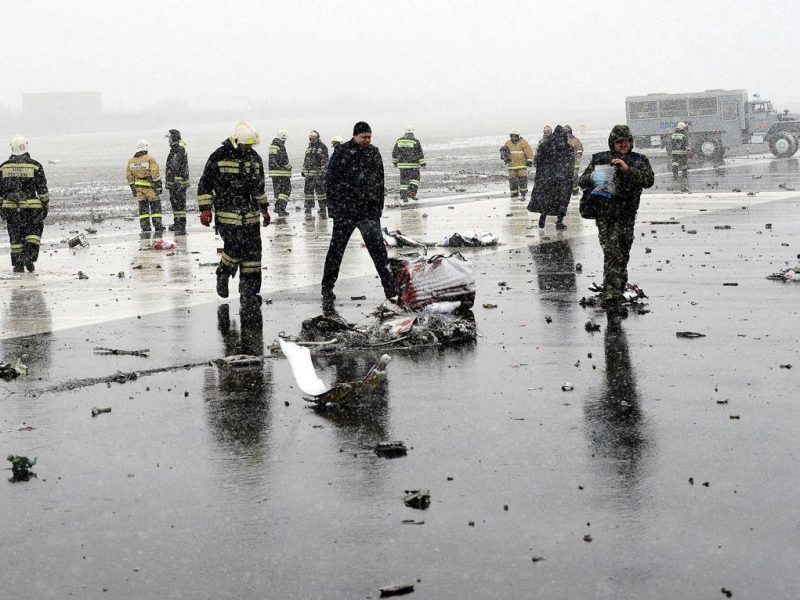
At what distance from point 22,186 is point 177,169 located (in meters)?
5.76

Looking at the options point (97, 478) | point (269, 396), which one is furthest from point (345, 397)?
point (97, 478)

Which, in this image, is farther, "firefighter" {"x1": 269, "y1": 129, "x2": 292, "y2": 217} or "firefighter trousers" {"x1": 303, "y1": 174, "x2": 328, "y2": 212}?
"firefighter trousers" {"x1": 303, "y1": 174, "x2": 328, "y2": 212}

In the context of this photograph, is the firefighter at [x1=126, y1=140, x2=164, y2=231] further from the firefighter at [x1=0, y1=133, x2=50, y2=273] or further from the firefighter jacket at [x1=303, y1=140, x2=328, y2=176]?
the firefighter at [x1=0, y1=133, x2=50, y2=273]

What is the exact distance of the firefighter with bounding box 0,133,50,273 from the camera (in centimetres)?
1661

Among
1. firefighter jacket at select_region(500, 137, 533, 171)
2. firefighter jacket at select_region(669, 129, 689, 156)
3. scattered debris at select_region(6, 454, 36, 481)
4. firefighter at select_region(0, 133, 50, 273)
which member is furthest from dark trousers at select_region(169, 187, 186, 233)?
firefighter jacket at select_region(669, 129, 689, 156)

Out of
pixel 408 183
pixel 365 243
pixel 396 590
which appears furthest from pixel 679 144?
pixel 396 590

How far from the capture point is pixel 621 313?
38.1 feet

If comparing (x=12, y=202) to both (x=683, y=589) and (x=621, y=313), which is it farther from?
(x=683, y=589)

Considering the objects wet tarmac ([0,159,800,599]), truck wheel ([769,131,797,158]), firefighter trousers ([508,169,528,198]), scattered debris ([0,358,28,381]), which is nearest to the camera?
wet tarmac ([0,159,800,599])

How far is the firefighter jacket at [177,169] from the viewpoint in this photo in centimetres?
2230

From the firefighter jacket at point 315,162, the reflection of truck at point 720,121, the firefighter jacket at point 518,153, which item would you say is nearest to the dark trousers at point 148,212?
the firefighter jacket at point 315,162

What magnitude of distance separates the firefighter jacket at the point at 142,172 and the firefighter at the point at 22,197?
5255mm

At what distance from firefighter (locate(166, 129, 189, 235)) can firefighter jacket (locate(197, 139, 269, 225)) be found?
973cm

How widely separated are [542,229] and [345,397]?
1276 centimetres
